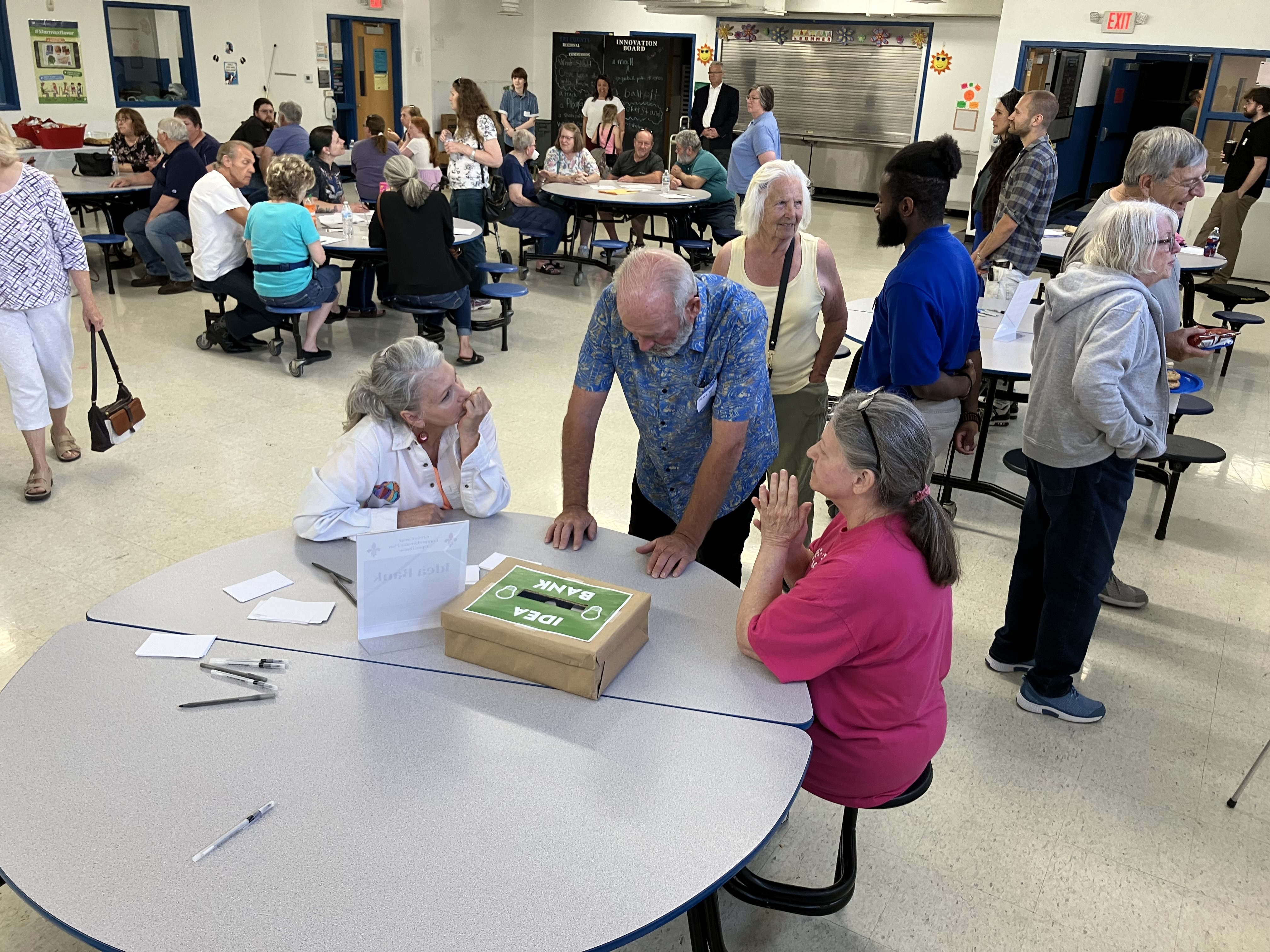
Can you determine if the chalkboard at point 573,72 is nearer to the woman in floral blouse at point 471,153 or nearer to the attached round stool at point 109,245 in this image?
the woman in floral blouse at point 471,153

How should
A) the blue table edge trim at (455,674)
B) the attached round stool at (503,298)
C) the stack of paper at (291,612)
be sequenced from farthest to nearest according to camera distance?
1. the attached round stool at (503,298)
2. the stack of paper at (291,612)
3. the blue table edge trim at (455,674)

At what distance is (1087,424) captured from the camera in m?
2.77

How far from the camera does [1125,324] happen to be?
8.60 ft

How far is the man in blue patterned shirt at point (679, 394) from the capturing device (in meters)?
2.27

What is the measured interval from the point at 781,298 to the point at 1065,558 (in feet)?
4.05

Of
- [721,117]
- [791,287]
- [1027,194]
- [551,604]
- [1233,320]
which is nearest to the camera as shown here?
[551,604]

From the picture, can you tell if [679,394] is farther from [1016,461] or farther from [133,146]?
[133,146]

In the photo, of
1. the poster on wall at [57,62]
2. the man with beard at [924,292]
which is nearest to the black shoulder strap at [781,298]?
the man with beard at [924,292]

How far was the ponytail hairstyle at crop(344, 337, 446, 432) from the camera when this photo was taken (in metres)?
2.43

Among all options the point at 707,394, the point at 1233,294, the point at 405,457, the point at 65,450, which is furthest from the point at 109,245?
the point at 1233,294

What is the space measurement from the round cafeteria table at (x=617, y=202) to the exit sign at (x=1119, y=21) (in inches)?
187

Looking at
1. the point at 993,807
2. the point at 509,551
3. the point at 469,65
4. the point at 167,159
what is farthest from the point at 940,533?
the point at 469,65

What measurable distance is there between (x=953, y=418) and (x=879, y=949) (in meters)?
1.83

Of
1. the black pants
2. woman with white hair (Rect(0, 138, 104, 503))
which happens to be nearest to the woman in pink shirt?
the black pants
